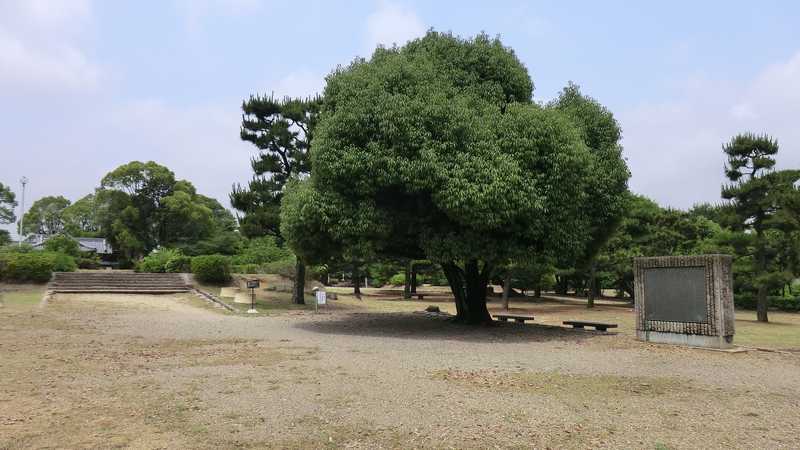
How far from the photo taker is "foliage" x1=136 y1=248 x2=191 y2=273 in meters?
31.0

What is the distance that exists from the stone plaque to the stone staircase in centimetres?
2109

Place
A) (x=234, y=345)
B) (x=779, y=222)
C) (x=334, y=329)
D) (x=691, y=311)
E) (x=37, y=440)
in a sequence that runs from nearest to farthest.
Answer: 1. (x=37, y=440)
2. (x=234, y=345)
3. (x=691, y=311)
4. (x=334, y=329)
5. (x=779, y=222)

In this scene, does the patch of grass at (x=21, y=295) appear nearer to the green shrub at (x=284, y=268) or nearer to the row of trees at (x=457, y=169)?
the green shrub at (x=284, y=268)

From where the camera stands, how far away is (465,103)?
14.8 metres

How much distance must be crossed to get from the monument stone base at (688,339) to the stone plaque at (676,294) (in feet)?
1.18

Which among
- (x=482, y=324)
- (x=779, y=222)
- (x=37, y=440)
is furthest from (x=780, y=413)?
(x=779, y=222)

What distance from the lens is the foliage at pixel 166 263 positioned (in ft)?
102

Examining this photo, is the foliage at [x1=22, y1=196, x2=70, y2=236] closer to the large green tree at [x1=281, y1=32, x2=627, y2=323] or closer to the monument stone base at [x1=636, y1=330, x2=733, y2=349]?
the large green tree at [x1=281, y1=32, x2=627, y2=323]

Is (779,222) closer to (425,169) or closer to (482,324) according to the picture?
(482,324)

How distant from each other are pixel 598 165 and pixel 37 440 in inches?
579

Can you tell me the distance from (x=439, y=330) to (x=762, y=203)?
1605cm

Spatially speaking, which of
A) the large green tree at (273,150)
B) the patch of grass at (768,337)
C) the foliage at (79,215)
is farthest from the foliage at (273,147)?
the foliage at (79,215)

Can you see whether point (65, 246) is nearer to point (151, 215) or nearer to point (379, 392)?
point (151, 215)

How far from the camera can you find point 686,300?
43.0 ft
